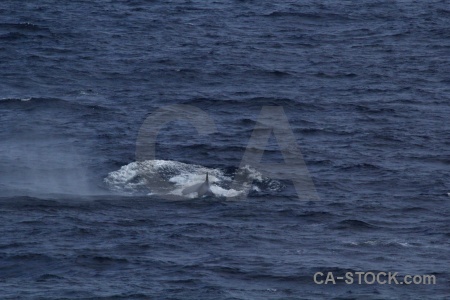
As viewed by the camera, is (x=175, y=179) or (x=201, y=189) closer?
(x=201, y=189)

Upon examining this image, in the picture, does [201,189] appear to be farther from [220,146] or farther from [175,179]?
[220,146]

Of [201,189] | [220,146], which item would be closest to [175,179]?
[201,189]

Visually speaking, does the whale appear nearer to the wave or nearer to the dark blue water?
the wave

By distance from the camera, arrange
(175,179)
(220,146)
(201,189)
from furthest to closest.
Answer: (220,146) < (175,179) < (201,189)

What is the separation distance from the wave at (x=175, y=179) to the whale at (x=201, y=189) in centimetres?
40

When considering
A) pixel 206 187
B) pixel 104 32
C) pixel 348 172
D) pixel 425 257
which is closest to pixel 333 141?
pixel 348 172

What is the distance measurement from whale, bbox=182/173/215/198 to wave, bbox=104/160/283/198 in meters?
0.40

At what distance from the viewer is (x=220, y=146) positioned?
3556 inches

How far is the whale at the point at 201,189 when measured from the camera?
79.2m

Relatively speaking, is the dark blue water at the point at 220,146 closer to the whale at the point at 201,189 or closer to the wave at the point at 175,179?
the wave at the point at 175,179

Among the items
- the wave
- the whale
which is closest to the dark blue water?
the wave

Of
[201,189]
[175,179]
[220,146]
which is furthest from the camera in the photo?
[220,146]

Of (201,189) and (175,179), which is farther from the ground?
(201,189)

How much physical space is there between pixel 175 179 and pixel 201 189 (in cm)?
408
